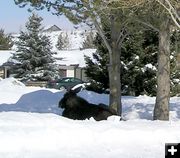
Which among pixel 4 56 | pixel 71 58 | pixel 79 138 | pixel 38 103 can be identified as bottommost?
pixel 79 138

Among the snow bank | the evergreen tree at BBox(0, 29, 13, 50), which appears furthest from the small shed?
the snow bank

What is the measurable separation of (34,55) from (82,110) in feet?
110

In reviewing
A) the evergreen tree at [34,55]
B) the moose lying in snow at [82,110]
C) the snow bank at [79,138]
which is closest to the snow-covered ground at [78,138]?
the snow bank at [79,138]

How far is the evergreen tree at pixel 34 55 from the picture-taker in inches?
1864

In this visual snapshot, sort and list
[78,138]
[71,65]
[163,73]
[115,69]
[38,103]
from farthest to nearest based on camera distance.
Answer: [71,65] → [38,103] → [115,69] → [163,73] → [78,138]

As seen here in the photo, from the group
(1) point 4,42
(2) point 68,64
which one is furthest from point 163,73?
(1) point 4,42

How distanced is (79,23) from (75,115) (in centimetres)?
379

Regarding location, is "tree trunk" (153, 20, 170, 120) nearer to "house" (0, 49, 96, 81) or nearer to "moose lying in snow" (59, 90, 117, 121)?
"moose lying in snow" (59, 90, 117, 121)

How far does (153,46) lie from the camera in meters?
30.1

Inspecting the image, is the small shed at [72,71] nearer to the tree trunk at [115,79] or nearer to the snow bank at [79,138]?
the tree trunk at [115,79]

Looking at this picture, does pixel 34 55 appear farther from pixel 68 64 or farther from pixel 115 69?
pixel 115 69

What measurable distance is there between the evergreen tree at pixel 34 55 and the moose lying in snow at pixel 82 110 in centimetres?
3276

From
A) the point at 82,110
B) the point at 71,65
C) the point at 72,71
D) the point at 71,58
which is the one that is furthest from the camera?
the point at 71,58

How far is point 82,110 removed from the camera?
47.0 feet
